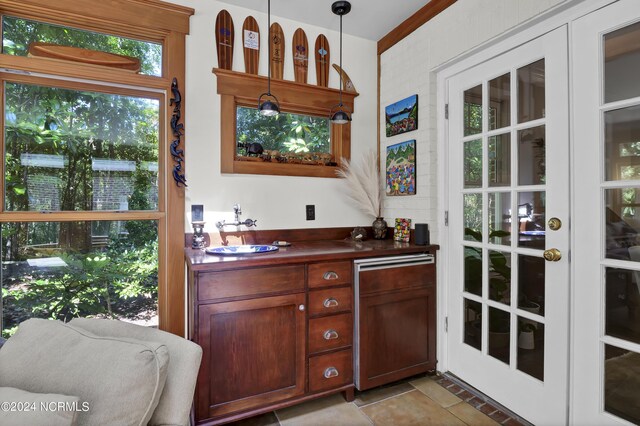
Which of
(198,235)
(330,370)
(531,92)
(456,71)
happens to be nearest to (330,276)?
(330,370)

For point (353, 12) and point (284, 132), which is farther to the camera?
point (284, 132)

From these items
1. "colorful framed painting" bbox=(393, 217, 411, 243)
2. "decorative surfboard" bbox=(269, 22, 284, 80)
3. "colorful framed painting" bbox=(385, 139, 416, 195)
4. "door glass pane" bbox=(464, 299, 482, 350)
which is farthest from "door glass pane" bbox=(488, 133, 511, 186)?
"decorative surfboard" bbox=(269, 22, 284, 80)

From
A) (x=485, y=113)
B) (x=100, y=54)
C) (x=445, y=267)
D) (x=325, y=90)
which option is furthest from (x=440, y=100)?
(x=100, y=54)

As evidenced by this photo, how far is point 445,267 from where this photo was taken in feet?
7.47

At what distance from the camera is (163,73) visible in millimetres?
2172

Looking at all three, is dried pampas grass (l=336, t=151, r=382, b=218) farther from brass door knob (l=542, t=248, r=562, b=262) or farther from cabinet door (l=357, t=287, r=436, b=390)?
brass door knob (l=542, t=248, r=562, b=262)

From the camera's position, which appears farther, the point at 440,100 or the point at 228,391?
the point at 440,100

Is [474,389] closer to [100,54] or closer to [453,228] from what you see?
[453,228]

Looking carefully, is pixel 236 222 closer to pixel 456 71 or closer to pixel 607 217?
pixel 456 71

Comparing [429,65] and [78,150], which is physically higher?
[429,65]

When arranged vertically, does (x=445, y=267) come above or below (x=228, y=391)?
above

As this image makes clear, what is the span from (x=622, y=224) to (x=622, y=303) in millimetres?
337

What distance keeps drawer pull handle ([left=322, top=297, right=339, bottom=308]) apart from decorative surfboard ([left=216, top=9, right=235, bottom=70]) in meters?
1.72

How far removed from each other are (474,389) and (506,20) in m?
2.18
